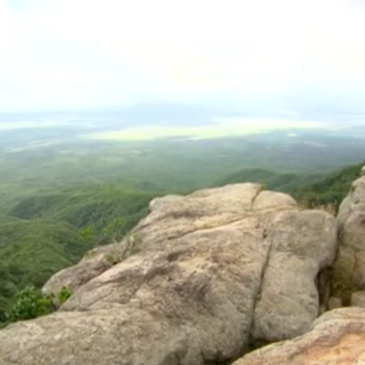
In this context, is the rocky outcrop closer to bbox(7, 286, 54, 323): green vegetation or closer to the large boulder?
the large boulder

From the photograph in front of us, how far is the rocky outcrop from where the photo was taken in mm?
23203

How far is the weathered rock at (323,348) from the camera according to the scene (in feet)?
44.7

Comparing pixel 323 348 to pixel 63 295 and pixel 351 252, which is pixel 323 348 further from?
pixel 63 295

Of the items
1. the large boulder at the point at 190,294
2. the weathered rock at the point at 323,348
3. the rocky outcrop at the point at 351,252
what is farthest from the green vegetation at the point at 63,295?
the rocky outcrop at the point at 351,252

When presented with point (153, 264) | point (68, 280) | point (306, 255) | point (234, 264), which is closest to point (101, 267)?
point (68, 280)

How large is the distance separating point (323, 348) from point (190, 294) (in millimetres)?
5833

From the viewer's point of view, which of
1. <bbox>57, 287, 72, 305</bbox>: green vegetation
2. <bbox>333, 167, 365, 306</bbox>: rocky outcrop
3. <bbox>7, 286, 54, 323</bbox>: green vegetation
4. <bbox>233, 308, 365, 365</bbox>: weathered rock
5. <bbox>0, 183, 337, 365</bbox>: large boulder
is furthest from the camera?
<bbox>333, 167, 365, 306</bbox>: rocky outcrop

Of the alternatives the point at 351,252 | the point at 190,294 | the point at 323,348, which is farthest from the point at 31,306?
the point at 351,252

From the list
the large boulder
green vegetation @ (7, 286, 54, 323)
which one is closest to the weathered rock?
the large boulder

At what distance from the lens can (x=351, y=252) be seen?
24.5 m

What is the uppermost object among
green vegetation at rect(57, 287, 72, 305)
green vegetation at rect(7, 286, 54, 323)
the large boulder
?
the large boulder

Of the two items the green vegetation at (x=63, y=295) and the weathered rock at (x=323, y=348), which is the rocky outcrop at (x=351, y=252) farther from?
the green vegetation at (x=63, y=295)

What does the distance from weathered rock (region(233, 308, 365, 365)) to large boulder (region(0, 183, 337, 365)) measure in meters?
3.48

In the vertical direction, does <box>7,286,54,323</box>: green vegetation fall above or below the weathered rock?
below
